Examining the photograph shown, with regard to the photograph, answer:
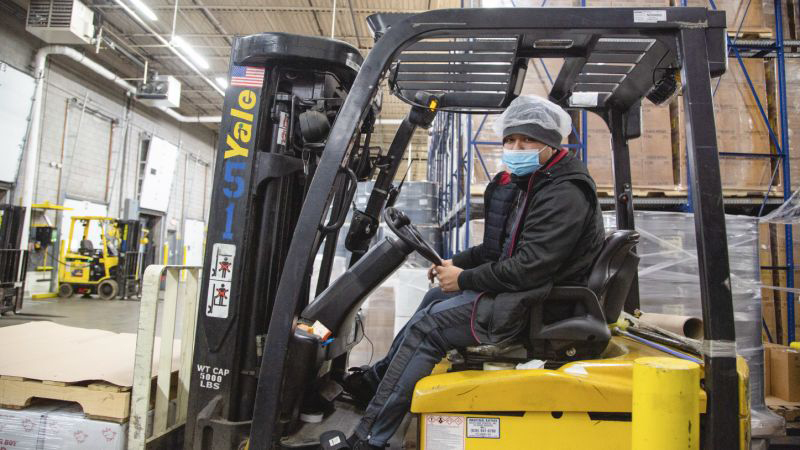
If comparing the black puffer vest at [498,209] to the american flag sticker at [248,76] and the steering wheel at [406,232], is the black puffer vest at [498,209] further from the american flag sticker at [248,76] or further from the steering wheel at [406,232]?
the american flag sticker at [248,76]

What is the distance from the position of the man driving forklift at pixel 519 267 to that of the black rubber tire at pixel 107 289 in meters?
14.4

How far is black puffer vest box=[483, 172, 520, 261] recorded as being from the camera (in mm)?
2438

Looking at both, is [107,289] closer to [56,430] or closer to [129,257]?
[129,257]

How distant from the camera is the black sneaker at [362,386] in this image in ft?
8.83

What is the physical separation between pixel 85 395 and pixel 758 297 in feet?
18.3

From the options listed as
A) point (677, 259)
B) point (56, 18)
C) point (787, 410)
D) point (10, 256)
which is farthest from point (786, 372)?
point (56, 18)

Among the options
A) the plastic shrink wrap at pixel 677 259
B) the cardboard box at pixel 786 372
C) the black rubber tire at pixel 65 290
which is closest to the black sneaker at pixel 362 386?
the plastic shrink wrap at pixel 677 259

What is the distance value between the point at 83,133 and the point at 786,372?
17.2 meters

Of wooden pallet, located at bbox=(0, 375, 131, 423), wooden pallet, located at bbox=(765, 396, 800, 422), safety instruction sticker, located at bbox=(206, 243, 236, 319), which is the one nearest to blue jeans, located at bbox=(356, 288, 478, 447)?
safety instruction sticker, located at bbox=(206, 243, 236, 319)

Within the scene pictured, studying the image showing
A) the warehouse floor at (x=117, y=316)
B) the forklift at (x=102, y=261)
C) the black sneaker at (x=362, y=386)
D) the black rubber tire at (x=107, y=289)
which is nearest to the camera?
the black sneaker at (x=362, y=386)

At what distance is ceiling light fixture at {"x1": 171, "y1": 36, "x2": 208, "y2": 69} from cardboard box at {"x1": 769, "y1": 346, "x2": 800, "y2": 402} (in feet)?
42.7

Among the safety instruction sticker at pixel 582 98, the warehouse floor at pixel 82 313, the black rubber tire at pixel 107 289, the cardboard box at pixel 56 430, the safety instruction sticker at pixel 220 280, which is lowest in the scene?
the warehouse floor at pixel 82 313

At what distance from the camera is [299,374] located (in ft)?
7.13

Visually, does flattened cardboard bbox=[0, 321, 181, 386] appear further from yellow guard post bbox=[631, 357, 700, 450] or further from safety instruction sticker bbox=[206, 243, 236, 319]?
yellow guard post bbox=[631, 357, 700, 450]
